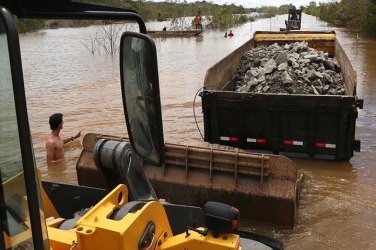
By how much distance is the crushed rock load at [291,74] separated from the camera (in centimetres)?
789

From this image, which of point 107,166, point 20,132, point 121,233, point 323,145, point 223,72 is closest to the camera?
point 20,132

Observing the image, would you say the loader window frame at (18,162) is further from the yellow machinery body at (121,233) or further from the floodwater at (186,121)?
the floodwater at (186,121)

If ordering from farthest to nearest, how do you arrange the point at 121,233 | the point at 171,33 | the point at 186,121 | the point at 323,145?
the point at 171,33 → the point at 186,121 → the point at 323,145 → the point at 121,233

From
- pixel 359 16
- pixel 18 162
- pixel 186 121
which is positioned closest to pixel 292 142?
pixel 186 121

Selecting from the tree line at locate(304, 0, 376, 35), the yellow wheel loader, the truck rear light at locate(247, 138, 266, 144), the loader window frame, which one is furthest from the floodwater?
the tree line at locate(304, 0, 376, 35)

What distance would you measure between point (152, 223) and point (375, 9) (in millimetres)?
34660

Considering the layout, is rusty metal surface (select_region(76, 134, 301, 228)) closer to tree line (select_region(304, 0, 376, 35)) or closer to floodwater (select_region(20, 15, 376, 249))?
floodwater (select_region(20, 15, 376, 249))

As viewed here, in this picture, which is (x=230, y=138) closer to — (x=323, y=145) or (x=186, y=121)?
(x=323, y=145)

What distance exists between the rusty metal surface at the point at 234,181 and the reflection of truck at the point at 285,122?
1.71m

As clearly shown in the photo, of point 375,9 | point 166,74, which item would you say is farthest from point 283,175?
point 375,9

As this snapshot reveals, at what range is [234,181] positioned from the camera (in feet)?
17.0

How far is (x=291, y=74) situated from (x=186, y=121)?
3.06 metres

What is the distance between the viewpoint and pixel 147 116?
6.48ft

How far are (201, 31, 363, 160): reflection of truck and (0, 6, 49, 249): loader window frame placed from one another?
5.59 metres
